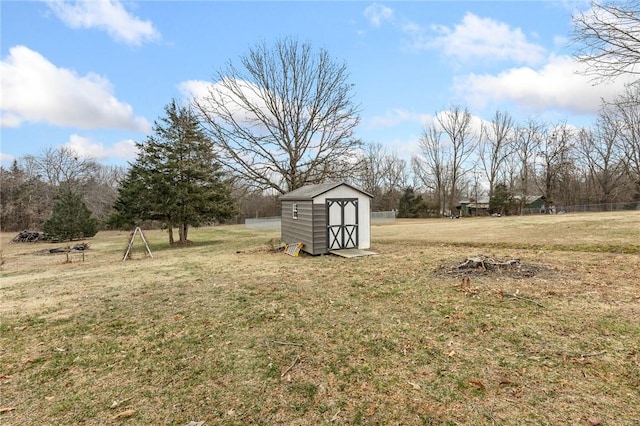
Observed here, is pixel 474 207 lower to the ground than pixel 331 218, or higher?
higher

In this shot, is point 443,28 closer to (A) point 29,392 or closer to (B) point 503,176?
(A) point 29,392

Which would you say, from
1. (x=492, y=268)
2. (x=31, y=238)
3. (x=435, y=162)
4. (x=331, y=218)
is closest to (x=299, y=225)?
(x=331, y=218)

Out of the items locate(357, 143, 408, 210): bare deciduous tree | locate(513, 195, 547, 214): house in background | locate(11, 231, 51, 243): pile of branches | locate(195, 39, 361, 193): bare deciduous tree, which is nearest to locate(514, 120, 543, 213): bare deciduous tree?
locate(513, 195, 547, 214): house in background

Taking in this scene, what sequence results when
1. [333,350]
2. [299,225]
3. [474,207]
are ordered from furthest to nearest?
1. [474,207]
2. [299,225]
3. [333,350]

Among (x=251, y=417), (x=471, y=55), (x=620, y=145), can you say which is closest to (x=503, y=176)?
(x=620, y=145)

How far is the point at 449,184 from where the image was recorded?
44094mm

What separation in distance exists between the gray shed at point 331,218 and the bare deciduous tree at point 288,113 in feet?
19.0

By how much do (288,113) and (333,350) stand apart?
54.5 ft

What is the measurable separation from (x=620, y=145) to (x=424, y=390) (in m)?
44.8

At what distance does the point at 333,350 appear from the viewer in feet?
12.6

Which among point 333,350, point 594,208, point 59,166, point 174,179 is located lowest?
point 333,350

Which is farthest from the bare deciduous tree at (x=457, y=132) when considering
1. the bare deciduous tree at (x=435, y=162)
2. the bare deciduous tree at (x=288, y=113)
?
the bare deciduous tree at (x=288, y=113)

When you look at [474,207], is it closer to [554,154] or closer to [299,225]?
[554,154]

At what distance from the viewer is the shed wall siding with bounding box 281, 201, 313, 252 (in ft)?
38.3
